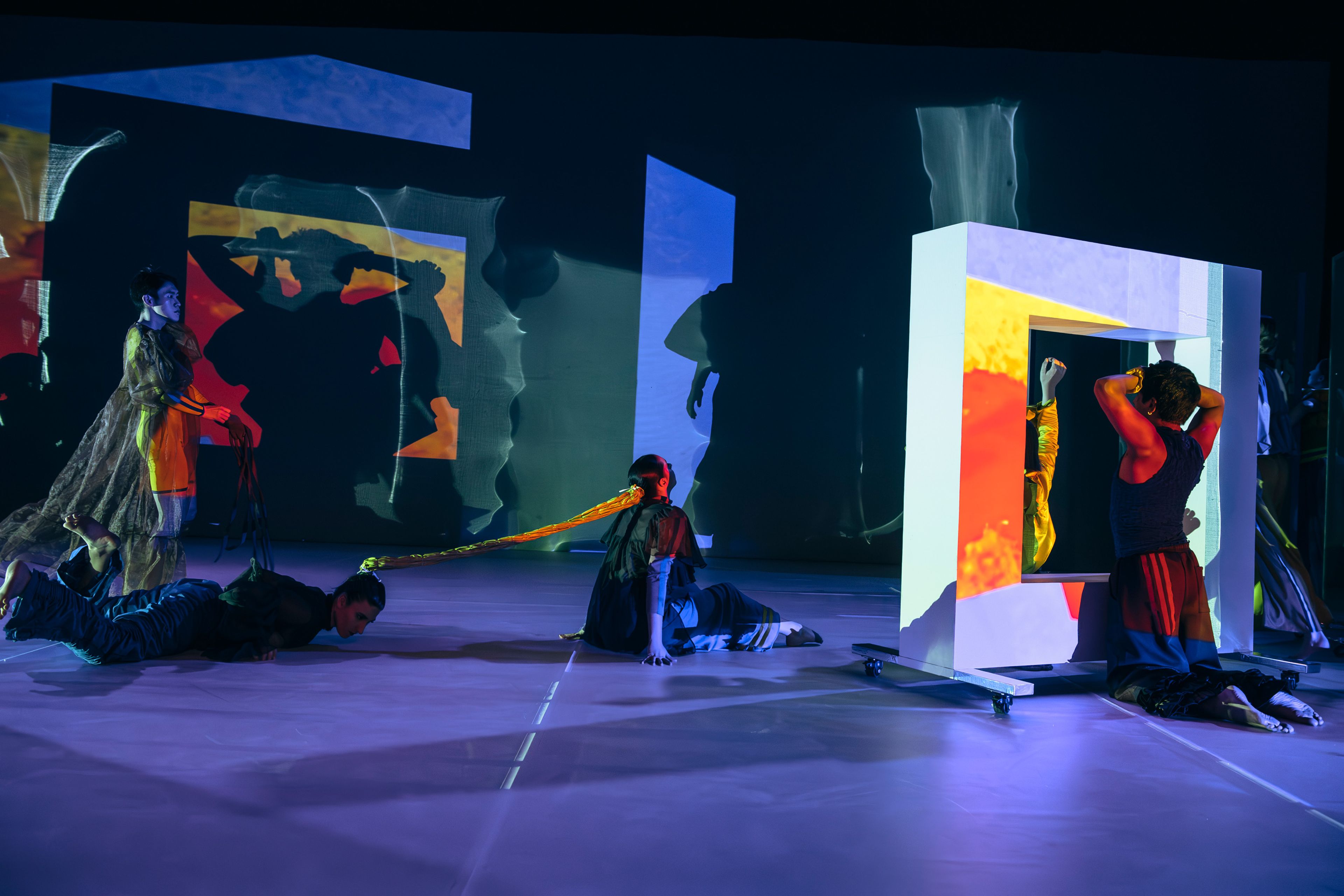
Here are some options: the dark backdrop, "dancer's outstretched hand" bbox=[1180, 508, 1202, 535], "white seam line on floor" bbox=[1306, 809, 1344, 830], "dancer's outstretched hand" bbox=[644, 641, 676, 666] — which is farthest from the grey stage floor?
the dark backdrop

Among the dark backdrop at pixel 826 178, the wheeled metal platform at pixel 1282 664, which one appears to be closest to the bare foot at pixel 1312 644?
the wheeled metal platform at pixel 1282 664

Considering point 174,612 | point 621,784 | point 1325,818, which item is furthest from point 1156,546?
point 174,612

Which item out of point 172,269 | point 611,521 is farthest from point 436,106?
point 611,521

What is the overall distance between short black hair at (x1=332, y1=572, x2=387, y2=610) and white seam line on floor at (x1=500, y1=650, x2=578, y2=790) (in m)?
0.80

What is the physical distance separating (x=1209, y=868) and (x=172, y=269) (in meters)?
Answer: 8.59

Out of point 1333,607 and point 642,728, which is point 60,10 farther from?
point 1333,607

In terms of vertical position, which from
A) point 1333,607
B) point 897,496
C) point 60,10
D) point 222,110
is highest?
point 60,10

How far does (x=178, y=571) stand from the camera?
4172 millimetres

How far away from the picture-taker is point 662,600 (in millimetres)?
3881

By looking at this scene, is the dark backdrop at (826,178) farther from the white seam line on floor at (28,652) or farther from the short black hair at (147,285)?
the white seam line on floor at (28,652)

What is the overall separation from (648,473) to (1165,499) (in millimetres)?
1946

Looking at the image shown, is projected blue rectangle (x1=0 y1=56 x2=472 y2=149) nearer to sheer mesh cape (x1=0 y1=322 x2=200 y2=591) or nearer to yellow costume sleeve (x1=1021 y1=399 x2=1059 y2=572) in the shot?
sheer mesh cape (x1=0 y1=322 x2=200 y2=591)

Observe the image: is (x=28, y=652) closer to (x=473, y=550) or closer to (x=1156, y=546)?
(x=473, y=550)

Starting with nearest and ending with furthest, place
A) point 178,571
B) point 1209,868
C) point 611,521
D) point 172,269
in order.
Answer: point 1209,868
point 178,571
point 172,269
point 611,521
